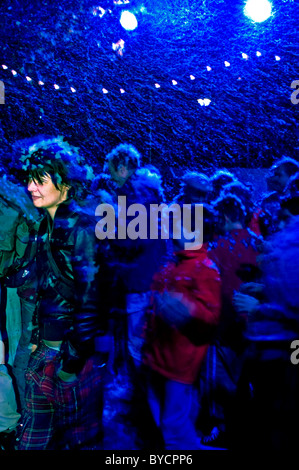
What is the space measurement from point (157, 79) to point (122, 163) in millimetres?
651

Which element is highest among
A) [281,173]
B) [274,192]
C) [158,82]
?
[158,82]

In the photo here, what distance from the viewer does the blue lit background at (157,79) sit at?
85.6 inches

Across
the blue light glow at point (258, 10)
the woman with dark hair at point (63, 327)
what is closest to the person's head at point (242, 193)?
the woman with dark hair at point (63, 327)

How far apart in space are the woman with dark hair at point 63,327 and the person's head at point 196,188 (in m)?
0.52

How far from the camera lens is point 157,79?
2.27m

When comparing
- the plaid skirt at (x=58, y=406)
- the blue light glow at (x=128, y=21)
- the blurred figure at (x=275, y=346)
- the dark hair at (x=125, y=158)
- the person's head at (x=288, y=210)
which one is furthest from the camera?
the blue light glow at (x=128, y=21)

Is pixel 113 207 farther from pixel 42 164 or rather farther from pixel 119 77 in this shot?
pixel 119 77

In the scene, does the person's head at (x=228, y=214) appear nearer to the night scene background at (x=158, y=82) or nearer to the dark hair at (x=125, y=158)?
the night scene background at (x=158, y=82)

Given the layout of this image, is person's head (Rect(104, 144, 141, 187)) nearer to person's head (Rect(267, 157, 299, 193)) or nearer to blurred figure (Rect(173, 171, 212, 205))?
blurred figure (Rect(173, 171, 212, 205))

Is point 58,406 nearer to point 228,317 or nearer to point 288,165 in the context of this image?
point 228,317

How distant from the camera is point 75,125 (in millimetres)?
2322

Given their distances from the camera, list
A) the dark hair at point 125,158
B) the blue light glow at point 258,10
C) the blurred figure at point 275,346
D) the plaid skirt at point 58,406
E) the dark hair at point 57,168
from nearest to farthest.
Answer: the blurred figure at point 275,346 → the plaid skirt at point 58,406 → the dark hair at point 57,168 → the dark hair at point 125,158 → the blue light glow at point 258,10

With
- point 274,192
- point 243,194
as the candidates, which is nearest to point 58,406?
point 243,194

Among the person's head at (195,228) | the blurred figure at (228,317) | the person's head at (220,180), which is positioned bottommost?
the blurred figure at (228,317)
